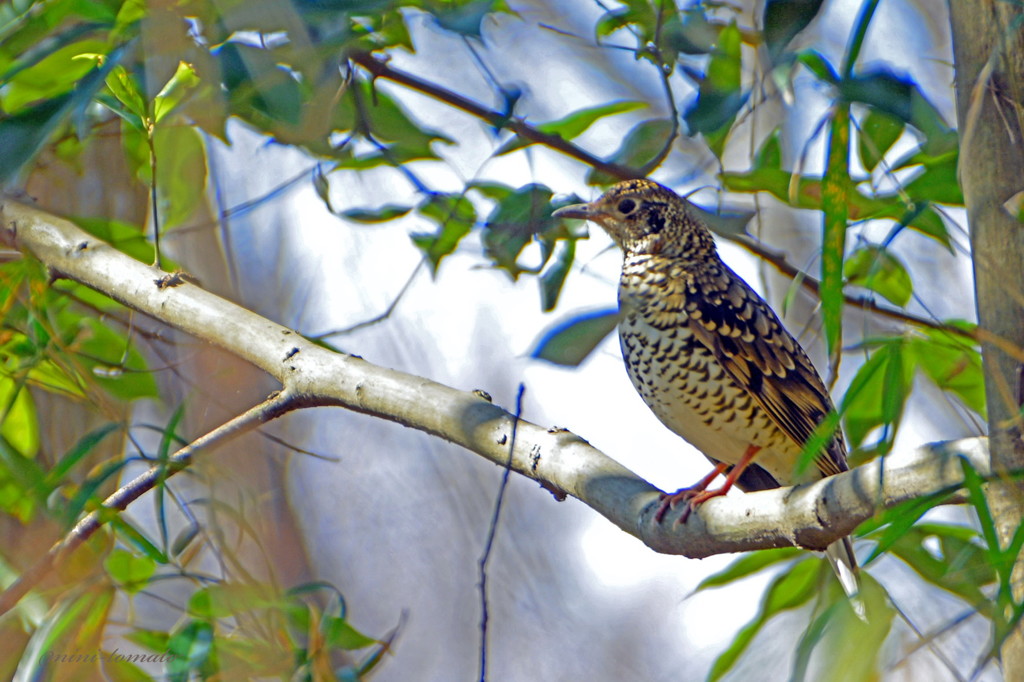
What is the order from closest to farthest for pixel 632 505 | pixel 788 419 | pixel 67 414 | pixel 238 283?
pixel 632 505 < pixel 788 419 < pixel 67 414 < pixel 238 283

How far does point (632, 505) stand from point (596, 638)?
3.45 meters

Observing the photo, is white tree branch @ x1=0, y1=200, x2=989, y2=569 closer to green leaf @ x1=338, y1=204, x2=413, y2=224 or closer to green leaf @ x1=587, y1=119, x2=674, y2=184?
green leaf @ x1=338, y1=204, x2=413, y2=224

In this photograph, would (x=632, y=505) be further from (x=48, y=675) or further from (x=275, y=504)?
(x=275, y=504)

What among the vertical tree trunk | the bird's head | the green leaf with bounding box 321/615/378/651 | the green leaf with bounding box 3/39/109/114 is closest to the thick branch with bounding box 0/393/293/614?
the green leaf with bounding box 321/615/378/651

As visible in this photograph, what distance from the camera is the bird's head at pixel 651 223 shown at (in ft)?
11.2

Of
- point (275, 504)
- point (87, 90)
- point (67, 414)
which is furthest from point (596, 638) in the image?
point (87, 90)

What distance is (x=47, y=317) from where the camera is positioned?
8.33 feet

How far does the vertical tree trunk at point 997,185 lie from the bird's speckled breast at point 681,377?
141cm

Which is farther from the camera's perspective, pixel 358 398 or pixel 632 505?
pixel 358 398

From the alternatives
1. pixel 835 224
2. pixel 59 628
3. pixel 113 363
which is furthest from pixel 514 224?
pixel 59 628

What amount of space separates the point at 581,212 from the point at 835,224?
153cm

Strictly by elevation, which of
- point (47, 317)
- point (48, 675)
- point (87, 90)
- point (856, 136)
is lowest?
point (48, 675)

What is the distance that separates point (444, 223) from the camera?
288 cm

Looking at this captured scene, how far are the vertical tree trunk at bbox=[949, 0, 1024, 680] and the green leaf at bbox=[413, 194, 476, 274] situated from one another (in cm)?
150
